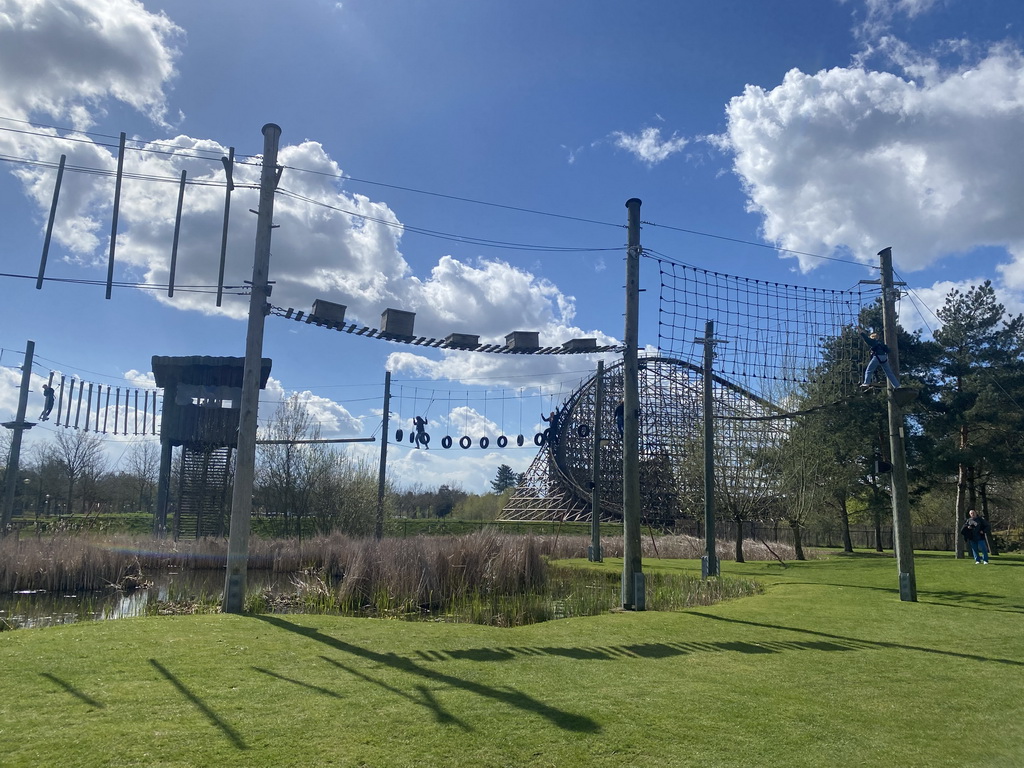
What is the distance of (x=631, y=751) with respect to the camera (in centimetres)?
511

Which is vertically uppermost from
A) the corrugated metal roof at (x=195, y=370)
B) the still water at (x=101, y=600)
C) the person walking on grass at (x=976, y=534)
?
the corrugated metal roof at (x=195, y=370)

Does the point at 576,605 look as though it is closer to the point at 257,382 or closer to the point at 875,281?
the point at 257,382

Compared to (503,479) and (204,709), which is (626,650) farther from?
(503,479)

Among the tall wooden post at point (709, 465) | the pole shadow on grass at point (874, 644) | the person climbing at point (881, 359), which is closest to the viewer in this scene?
the pole shadow on grass at point (874, 644)

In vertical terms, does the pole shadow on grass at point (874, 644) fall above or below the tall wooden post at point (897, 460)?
below

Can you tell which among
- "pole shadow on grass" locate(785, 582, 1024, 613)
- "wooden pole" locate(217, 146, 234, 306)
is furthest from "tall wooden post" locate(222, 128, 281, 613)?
"pole shadow on grass" locate(785, 582, 1024, 613)

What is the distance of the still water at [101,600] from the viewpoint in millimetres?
13320

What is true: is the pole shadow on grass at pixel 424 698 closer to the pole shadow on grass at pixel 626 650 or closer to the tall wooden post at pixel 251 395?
the pole shadow on grass at pixel 626 650

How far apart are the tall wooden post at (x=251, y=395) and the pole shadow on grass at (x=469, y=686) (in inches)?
93.9

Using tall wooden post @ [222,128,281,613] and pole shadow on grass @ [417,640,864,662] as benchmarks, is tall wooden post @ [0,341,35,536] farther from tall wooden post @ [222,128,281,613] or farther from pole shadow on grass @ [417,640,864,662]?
pole shadow on grass @ [417,640,864,662]

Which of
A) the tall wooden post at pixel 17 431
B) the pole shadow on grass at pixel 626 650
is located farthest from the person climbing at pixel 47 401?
the pole shadow on grass at pixel 626 650

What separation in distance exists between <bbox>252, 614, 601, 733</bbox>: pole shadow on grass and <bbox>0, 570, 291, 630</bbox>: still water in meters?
6.15

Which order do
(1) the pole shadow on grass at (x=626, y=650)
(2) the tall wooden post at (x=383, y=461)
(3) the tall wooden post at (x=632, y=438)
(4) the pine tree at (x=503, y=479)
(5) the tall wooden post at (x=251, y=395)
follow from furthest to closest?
1. (4) the pine tree at (x=503, y=479)
2. (2) the tall wooden post at (x=383, y=461)
3. (3) the tall wooden post at (x=632, y=438)
4. (5) the tall wooden post at (x=251, y=395)
5. (1) the pole shadow on grass at (x=626, y=650)

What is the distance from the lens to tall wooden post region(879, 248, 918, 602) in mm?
13914
